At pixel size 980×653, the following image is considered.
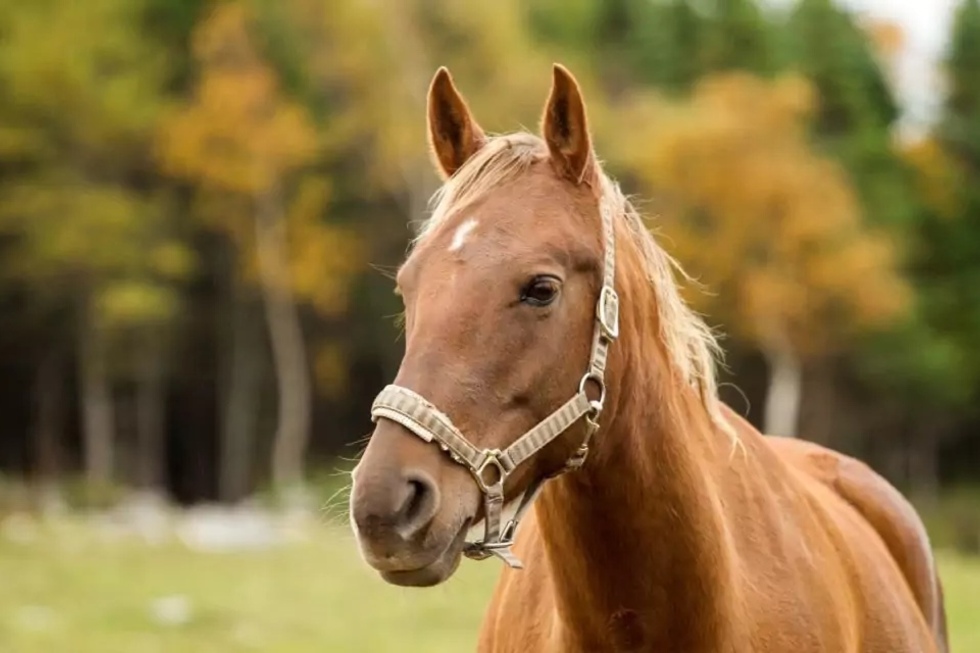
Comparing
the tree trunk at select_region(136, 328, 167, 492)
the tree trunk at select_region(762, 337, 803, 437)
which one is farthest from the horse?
the tree trunk at select_region(762, 337, 803, 437)

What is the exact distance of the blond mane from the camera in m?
2.90

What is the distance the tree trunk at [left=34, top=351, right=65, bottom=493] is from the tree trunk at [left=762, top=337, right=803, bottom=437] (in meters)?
16.3

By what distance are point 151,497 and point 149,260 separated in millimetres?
4660

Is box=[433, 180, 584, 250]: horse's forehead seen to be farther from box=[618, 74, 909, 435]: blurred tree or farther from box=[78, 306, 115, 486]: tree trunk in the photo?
box=[78, 306, 115, 486]: tree trunk

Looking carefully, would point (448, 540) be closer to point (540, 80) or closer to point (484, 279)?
point (484, 279)

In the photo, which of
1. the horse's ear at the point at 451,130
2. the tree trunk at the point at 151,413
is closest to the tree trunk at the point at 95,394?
the tree trunk at the point at 151,413

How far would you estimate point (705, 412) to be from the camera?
330cm

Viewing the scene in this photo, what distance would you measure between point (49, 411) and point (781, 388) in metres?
17.5

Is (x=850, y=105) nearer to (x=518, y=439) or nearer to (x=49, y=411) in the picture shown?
(x=49, y=411)

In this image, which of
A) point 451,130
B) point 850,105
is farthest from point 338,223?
point 451,130

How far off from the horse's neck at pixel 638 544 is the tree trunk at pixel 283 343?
22.9 metres

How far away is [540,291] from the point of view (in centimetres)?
268

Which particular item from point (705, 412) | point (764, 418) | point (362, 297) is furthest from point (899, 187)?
point (705, 412)

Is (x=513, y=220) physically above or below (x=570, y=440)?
above
